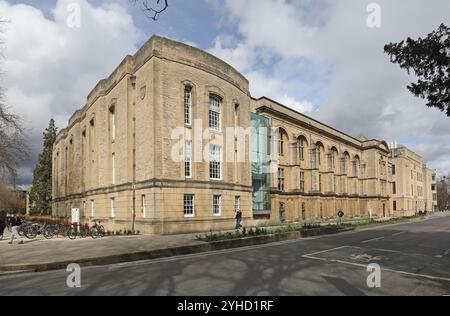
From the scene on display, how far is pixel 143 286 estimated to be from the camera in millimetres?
8172

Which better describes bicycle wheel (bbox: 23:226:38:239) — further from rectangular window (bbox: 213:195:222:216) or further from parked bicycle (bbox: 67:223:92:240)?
rectangular window (bbox: 213:195:222:216)

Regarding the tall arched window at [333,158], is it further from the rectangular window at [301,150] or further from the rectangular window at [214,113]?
the rectangular window at [214,113]

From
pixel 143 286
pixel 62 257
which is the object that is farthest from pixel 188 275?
pixel 62 257

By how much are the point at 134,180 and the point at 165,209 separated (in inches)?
181

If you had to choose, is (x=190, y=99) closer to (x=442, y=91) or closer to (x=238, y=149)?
(x=238, y=149)

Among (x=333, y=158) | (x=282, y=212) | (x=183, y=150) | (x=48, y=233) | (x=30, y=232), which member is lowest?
(x=282, y=212)

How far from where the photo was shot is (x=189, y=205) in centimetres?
2489

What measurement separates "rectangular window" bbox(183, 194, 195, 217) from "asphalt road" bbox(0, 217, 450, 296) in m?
11.3

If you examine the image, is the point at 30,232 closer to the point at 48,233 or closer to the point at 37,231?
the point at 37,231

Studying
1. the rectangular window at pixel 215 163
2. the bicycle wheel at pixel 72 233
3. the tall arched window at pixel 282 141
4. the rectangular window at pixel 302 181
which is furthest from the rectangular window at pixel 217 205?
the rectangular window at pixel 302 181

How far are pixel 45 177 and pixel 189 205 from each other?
53513mm

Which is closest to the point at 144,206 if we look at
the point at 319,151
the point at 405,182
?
the point at 319,151

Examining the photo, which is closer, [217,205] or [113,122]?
[217,205]

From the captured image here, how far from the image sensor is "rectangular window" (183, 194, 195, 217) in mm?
24641
